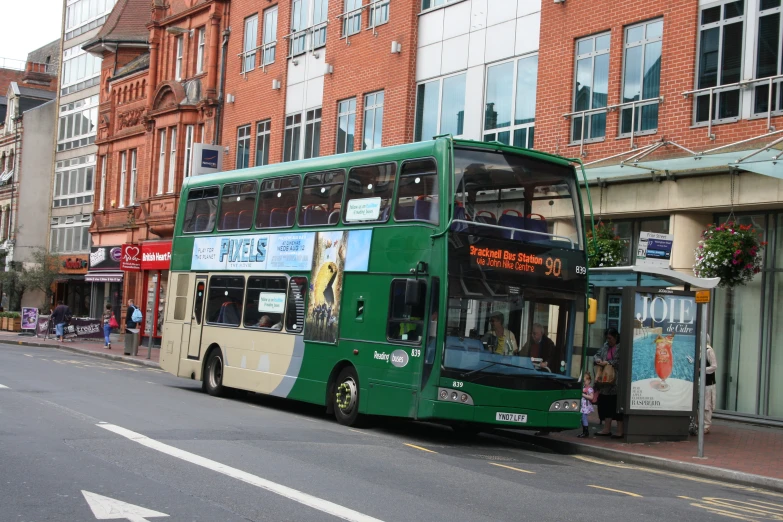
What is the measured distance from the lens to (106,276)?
46.6 meters

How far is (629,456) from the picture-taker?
14352 millimetres

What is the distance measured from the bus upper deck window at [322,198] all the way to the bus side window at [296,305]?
3.34ft

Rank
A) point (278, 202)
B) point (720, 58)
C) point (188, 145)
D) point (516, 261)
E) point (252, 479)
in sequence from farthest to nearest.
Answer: point (188, 145), point (720, 58), point (278, 202), point (516, 261), point (252, 479)

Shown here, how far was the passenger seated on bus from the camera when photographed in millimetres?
18047

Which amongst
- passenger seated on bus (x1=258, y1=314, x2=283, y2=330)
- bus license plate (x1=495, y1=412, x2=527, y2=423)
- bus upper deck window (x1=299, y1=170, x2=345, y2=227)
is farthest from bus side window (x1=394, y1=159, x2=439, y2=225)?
passenger seated on bus (x1=258, y1=314, x2=283, y2=330)

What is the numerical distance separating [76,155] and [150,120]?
14305 mm

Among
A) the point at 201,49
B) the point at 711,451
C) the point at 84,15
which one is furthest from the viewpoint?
the point at 84,15

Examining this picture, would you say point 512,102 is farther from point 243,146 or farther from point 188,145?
point 188,145

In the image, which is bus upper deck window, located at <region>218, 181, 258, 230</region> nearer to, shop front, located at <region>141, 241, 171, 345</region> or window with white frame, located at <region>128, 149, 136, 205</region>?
shop front, located at <region>141, 241, 171, 345</region>

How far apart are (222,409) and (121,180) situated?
103 feet

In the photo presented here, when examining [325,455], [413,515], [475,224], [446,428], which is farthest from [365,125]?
[413,515]

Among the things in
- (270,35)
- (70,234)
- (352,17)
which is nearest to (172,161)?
(270,35)

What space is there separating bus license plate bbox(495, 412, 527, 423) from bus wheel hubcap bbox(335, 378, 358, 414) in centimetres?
265

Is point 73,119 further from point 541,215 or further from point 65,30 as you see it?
point 541,215
